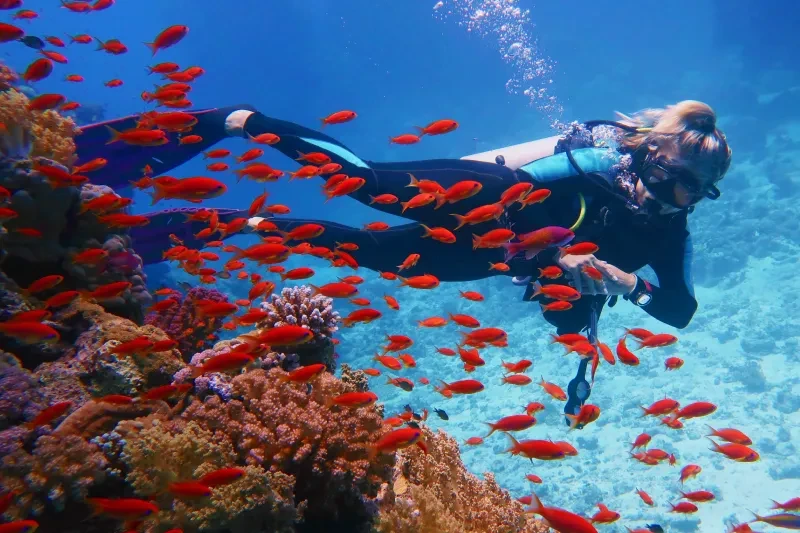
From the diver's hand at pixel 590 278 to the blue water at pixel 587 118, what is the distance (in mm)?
11962

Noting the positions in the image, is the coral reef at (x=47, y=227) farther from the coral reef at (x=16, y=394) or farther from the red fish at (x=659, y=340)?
the red fish at (x=659, y=340)

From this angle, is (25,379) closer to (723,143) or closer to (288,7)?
(723,143)

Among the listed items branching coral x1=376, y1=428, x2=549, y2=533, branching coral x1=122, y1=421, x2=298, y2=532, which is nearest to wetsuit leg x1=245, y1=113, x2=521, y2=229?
branching coral x1=376, y1=428, x2=549, y2=533

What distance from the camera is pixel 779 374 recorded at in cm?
1761

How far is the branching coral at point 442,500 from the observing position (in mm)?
3311

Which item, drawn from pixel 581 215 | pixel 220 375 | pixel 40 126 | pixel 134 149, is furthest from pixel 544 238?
pixel 134 149

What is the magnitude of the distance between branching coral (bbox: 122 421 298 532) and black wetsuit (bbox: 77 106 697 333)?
3.47 meters

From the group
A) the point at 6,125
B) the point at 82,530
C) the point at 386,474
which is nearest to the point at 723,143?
the point at 386,474

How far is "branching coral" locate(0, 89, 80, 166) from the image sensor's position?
16.2 feet

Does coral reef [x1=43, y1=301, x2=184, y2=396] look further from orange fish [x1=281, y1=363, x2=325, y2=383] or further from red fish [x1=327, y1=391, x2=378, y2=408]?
red fish [x1=327, y1=391, x2=378, y2=408]

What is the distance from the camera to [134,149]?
7.59 metres

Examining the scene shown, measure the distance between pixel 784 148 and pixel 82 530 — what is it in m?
44.5

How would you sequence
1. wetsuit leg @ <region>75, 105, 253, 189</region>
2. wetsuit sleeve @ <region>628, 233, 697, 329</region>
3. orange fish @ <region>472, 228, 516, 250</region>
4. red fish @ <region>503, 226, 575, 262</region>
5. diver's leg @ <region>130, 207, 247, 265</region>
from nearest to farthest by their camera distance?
red fish @ <region>503, 226, 575, 262</region> < orange fish @ <region>472, 228, 516, 250</region> < wetsuit sleeve @ <region>628, 233, 697, 329</region> < wetsuit leg @ <region>75, 105, 253, 189</region> < diver's leg @ <region>130, 207, 247, 265</region>

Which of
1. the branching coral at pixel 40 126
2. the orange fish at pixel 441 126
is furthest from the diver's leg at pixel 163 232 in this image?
the orange fish at pixel 441 126
